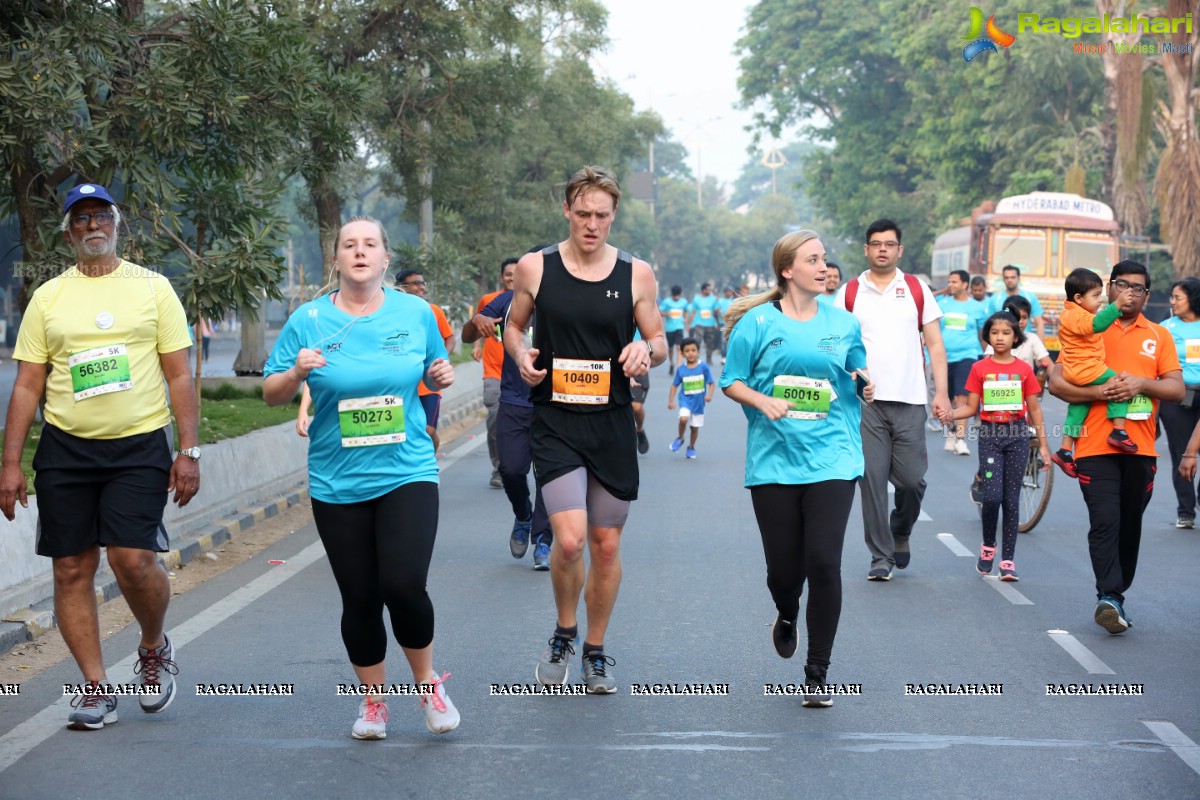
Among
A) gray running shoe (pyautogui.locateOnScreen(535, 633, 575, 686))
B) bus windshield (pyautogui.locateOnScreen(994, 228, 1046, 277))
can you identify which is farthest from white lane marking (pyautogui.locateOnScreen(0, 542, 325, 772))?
bus windshield (pyautogui.locateOnScreen(994, 228, 1046, 277))

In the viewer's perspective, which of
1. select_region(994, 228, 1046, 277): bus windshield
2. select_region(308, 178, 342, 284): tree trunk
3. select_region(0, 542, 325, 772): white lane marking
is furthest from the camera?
select_region(994, 228, 1046, 277): bus windshield

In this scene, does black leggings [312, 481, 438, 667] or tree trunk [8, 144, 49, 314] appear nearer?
black leggings [312, 481, 438, 667]

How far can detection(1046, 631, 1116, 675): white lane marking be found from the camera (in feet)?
23.2

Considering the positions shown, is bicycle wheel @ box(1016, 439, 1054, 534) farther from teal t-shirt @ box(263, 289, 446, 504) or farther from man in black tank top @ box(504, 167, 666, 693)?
teal t-shirt @ box(263, 289, 446, 504)

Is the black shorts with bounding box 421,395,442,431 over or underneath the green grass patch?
over

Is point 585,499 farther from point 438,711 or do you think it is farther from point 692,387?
point 692,387

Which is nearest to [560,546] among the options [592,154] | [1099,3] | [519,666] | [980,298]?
[519,666]

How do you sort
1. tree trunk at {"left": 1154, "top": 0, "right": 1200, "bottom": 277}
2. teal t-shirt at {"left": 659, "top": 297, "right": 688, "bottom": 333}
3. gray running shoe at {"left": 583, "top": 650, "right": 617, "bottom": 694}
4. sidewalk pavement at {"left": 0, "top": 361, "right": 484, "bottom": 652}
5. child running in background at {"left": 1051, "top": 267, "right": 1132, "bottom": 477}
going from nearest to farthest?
1. gray running shoe at {"left": 583, "top": 650, "right": 617, "bottom": 694}
2. sidewalk pavement at {"left": 0, "top": 361, "right": 484, "bottom": 652}
3. child running in background at {"left": 1051, "top": 267, "right": 1132, "bottom": 477}
4. tree trunk at {"left": 1154, "top": 0, "right": 1200, "bottom": 277}
5. teal t-shirt at {"left": 659, "top": 297, "right": 688, "bottom": 333}

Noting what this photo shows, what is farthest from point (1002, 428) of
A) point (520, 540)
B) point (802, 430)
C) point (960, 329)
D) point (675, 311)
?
point (675, 311)

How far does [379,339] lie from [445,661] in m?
1.97

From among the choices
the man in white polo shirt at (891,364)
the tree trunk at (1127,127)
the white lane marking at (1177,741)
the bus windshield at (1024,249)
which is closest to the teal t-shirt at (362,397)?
the white lane marking at (1177,741)

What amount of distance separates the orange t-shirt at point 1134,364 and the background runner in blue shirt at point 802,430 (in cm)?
183

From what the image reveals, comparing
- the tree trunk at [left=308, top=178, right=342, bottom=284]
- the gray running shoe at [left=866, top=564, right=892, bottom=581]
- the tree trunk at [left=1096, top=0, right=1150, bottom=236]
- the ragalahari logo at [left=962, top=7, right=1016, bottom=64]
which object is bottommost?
the gray running shoe at [left=866, top=564, right=892, bottom=581]

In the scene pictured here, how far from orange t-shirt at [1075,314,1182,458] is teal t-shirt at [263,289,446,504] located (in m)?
3.64
